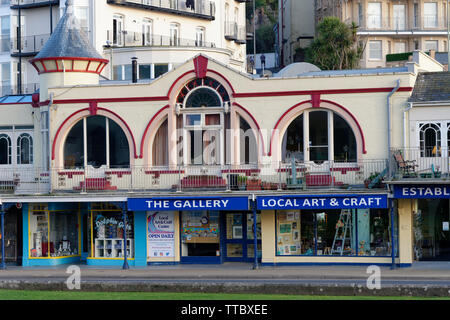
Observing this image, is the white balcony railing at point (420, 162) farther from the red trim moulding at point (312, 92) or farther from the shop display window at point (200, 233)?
the shop display window at point (200, 233)

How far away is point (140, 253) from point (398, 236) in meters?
10.8

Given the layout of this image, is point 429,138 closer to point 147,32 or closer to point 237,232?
point 237,232

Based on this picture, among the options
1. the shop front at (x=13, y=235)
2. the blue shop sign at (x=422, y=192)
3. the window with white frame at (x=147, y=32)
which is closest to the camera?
the blue shop sign at (x=422, y=192)

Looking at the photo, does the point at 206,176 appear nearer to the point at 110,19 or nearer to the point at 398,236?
the point at 398,236

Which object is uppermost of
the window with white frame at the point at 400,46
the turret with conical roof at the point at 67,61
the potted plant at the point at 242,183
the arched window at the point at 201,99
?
the window with white frame at the point at 400,46

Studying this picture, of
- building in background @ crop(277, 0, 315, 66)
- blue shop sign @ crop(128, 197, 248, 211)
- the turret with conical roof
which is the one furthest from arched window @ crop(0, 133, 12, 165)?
building in background @ crop(277, 0, 315, 66)

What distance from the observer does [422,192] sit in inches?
1473

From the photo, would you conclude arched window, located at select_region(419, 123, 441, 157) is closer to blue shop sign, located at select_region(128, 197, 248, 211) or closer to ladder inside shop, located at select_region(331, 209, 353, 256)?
ladder inside shop, located at select_region(331, 209, 353, 256)

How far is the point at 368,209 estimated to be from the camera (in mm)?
39062

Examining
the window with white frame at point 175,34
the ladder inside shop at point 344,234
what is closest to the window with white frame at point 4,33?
the window with white frame at point 175,34

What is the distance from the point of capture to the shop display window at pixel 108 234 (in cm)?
4178

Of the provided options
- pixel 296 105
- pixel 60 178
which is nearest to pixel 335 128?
pixel 296 105

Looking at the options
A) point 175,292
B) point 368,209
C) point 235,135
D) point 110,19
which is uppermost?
point 110,19

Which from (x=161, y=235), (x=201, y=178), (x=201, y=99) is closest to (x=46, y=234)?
(x=161, y=235)
